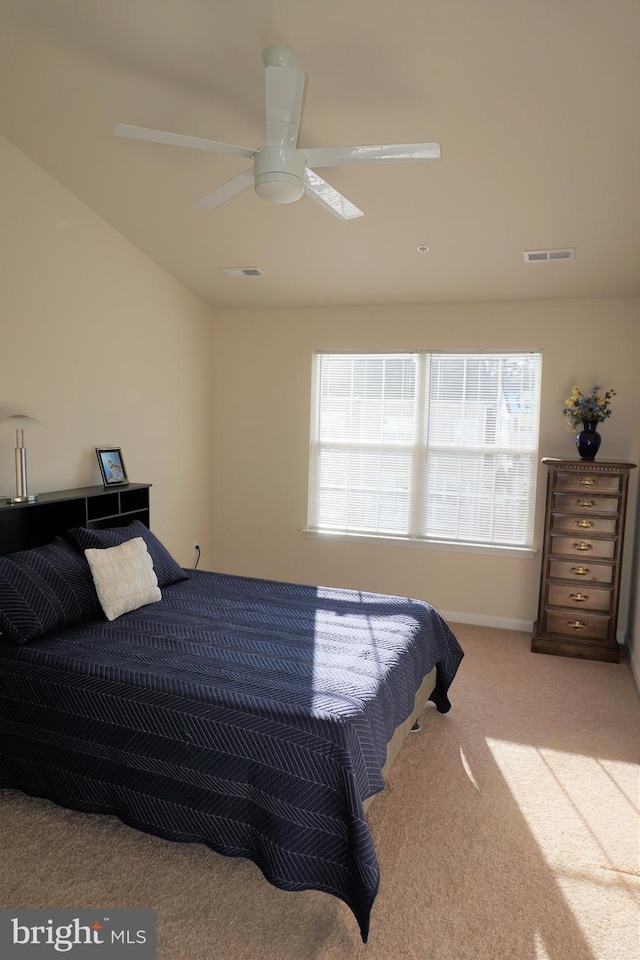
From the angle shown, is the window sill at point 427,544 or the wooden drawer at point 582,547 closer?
the wooden drawer at point 582,547

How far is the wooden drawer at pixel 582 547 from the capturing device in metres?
4.14

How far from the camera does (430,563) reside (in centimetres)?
493

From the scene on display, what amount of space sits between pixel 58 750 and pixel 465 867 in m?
1.59

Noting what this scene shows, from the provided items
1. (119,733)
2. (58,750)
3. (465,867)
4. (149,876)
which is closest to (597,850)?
(465,867)

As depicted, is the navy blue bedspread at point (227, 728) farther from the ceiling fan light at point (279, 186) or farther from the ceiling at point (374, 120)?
the ceiling at point (374, 120)

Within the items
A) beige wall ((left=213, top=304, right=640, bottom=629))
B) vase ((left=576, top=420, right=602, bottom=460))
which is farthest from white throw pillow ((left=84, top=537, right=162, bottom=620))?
vase ((left=576, top=420, right=602, bottom=460))

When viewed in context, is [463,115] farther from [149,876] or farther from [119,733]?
[149,876]

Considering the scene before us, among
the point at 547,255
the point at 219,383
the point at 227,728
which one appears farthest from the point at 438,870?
the point at 219,383

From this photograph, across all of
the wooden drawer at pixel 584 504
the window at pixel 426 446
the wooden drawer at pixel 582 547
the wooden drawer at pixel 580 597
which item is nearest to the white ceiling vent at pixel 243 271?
the window at pixel 426 446

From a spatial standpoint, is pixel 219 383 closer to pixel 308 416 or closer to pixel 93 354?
pixel 308 416

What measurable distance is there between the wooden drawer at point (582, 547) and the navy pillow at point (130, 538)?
2492mm

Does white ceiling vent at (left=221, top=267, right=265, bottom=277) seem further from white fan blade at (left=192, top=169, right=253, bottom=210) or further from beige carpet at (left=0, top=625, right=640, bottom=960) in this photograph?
beige carpet at (left=0, top=625, right=640, bottom=960)

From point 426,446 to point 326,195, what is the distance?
2.61m

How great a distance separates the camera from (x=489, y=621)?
4.81 m
